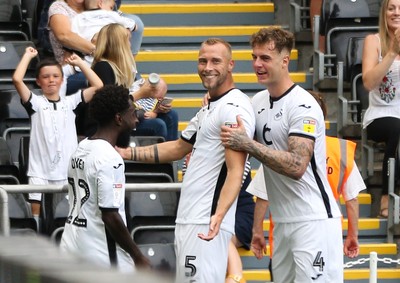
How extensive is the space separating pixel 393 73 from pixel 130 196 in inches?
105

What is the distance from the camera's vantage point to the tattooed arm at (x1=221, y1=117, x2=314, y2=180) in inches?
227

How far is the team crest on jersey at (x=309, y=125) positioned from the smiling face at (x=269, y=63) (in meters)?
0.29

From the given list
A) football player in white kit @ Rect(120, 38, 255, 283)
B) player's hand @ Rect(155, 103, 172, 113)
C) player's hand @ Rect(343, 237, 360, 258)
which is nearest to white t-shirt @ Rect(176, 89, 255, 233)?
football player in white kit @ Rect(120, 38, 255, 283)

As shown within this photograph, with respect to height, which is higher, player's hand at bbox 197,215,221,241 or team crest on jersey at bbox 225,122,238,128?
team crest on jersey at bbox 225,122,238,128

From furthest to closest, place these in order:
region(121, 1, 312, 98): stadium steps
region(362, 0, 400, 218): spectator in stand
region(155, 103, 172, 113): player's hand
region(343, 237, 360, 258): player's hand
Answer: region(121, 1, 312, 98): stadium steps
region(362, 0, 400, 218): spectator in stand
region(155, 103, 172, 113): player's hand
region(343, 237, 360, 258): player's hand

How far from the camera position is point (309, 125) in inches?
233

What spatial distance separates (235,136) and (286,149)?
356 millimetres

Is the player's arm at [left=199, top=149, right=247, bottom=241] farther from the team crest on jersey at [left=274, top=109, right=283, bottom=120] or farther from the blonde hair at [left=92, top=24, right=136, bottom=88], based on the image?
the blonde hair at [left=92, top=24, right=136, bottom=88]

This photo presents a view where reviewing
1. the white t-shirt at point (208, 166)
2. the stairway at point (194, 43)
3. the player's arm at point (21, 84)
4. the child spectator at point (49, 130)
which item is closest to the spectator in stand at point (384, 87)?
the stairway at point (194, 43)

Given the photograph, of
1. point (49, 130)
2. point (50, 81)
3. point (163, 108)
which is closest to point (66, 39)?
point (163, 108)

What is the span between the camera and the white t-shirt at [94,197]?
6.07 m

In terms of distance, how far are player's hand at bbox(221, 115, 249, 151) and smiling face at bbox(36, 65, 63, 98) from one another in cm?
254

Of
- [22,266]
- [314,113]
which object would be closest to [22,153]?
[314,113]

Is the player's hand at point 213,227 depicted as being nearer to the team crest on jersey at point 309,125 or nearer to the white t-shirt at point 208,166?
the white t-shirt at point 208,166
